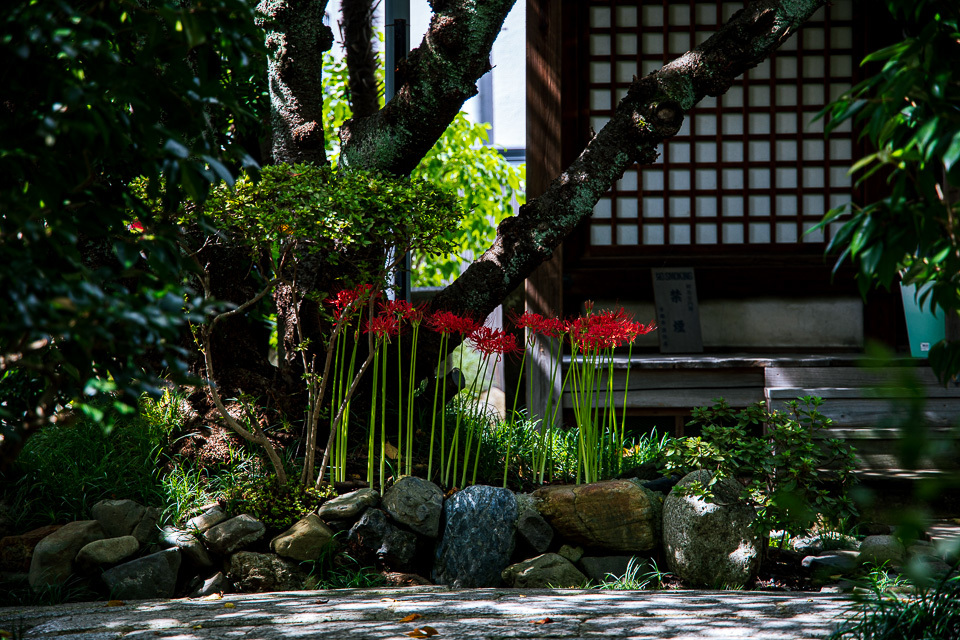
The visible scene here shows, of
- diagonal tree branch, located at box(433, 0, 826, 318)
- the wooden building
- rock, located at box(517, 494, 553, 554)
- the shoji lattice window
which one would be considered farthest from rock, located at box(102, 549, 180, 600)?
the shoji lattice window

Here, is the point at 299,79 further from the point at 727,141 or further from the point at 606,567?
the point at 727,141

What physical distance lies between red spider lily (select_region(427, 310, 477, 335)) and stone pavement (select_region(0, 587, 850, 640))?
4.37 ft

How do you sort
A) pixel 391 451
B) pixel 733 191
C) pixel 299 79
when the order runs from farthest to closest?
pixel 733 191 < pixel 299 79 < pixel 391 451

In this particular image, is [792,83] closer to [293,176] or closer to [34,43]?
[293,176]

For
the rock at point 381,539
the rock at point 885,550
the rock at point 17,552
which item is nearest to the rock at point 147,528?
the rock at point 17,552

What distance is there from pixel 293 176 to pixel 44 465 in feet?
6.83

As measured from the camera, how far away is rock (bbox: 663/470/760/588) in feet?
12.4

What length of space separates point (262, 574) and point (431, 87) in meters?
2.80

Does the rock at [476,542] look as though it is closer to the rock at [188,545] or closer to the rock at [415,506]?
the rock at [415,506]

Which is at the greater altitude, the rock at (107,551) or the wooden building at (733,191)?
the wooden building at (733,191)

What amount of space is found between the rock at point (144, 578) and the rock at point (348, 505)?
744 millimetres

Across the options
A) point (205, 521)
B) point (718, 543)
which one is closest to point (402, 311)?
point (205, 521)

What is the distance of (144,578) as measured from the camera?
3766mm

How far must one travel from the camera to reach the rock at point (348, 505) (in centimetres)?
400
